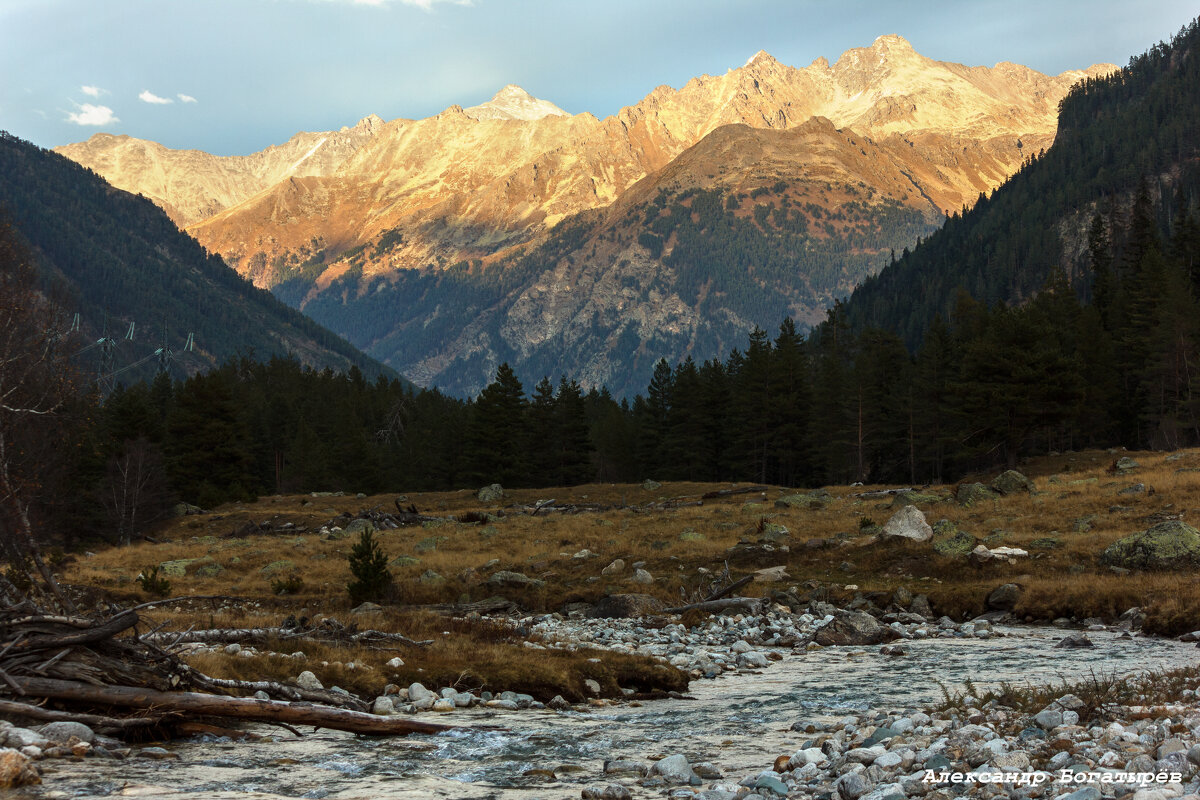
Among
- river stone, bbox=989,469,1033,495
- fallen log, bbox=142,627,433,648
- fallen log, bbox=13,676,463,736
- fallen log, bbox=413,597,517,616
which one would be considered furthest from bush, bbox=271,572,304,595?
river stone, bbox=989,469,1033,495

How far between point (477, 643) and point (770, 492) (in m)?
43.5

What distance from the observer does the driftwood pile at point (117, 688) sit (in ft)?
27.6

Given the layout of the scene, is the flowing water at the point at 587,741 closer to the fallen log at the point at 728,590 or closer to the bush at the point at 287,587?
the fallen log at the point at 728,590

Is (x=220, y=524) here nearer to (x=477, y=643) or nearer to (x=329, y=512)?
(x=329, y=512)

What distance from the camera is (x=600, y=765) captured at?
9180mm

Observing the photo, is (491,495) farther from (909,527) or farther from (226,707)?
(226,707)

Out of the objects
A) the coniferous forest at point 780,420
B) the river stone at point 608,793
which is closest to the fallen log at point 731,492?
the coniferous forest at point 780,420

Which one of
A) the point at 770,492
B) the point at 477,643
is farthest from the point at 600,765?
the point at 770,492

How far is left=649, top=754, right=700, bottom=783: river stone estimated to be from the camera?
8359 mm

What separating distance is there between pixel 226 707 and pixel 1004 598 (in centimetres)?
1961

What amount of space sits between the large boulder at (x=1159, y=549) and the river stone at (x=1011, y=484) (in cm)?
1659

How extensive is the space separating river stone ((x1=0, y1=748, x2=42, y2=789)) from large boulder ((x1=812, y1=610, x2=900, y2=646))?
1603 cm

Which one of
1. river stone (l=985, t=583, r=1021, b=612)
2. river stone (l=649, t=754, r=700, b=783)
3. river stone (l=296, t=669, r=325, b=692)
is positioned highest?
river stone (l=296, t=669, r=325, b=692)

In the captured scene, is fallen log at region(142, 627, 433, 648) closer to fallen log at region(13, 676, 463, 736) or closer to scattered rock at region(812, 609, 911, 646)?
fallen log at region(13, 676, 463, 736)
